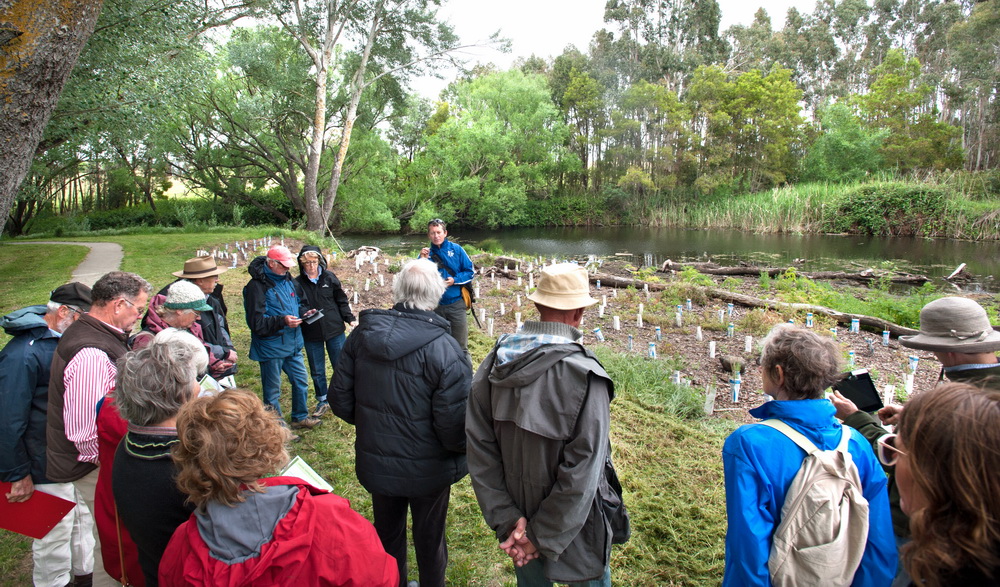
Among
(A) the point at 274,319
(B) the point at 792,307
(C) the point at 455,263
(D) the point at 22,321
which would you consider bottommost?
(B) the point at 792,307

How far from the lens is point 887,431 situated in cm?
201

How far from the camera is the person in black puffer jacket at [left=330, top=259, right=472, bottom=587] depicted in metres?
2.30

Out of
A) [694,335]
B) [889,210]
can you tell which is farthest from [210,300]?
[889,210]

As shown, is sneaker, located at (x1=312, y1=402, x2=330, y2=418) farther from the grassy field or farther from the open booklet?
the open booklet

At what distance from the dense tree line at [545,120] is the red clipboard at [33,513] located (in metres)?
11.1

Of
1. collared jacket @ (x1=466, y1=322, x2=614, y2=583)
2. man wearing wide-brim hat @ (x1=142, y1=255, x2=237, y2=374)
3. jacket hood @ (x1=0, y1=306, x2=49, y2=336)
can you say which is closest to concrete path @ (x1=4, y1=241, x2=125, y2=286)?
man wearing wide-brim hat @ (x1=142, y1=255, x2=237, y2=374)

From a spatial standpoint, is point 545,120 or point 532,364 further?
point 545,120

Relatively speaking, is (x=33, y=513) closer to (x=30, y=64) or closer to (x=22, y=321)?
(x=22, y=321)

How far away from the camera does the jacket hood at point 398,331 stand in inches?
89.4

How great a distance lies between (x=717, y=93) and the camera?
123 feet

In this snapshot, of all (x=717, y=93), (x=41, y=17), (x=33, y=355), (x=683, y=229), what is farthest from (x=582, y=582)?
(x=717, y=93)

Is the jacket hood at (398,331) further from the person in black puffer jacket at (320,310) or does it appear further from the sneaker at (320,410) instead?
the sneaker at (320,410)

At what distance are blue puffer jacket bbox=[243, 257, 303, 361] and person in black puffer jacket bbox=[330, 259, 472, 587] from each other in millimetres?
2053

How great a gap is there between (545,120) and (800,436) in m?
39.5
